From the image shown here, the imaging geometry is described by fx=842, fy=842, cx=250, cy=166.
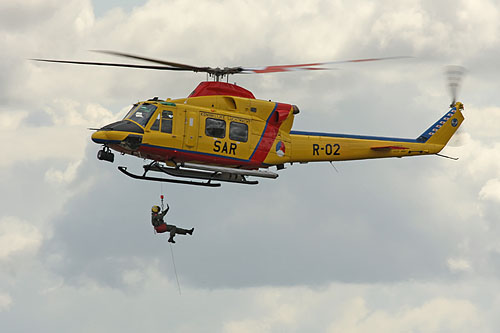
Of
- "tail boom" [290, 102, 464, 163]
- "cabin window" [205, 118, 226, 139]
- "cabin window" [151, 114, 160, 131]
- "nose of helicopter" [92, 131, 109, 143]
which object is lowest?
"nose of helicopter" [92, 131, 109, 143]

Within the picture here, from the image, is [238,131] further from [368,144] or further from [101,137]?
[368,144]

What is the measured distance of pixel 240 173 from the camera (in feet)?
132

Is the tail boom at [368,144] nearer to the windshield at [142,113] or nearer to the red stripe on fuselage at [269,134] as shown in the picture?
the red stripe on fuselage at [269,134]

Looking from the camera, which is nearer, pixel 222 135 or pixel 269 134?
pixel 222 135

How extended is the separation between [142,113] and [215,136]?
11.9ft

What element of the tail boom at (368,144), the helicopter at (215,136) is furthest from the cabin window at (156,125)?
the tail boom at (368,144)

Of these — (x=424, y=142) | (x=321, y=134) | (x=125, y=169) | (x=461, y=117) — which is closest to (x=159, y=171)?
(x=125, y=169)

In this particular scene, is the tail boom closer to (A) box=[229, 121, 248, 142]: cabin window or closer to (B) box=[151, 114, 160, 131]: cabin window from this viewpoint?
(A) box=[229, 121, 248, 142]: cabin window

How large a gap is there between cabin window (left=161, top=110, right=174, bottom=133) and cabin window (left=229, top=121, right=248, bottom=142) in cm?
303

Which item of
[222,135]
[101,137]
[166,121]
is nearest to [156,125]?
[166,121]

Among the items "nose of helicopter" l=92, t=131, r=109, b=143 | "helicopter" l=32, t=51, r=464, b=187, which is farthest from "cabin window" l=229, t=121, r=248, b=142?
"nose of helicopter" l=92, t=131, r=109, b=143

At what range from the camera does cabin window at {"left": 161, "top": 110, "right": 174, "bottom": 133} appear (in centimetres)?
3864

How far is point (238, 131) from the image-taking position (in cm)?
4034

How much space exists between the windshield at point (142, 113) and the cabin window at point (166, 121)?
0.55 metres
